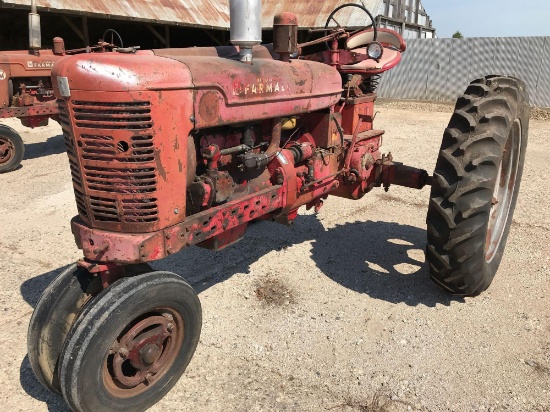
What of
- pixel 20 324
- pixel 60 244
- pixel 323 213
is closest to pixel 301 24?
pixel 323 213

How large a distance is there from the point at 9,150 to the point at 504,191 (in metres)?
6.80

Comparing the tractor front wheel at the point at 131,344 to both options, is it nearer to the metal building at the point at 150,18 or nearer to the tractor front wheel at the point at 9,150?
the tractor front wheel at the point at 9,150

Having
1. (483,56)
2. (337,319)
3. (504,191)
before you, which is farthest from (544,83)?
(337,319)

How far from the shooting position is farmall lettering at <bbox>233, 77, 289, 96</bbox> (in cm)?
267

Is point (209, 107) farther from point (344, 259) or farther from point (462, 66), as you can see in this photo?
point (462, 66)

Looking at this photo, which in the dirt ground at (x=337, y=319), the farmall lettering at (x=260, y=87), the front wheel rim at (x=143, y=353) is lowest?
the dirt ground at (x=337, y=319)

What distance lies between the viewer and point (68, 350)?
216 centimetres

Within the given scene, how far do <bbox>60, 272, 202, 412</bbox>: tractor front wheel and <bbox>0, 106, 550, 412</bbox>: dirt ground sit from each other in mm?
186

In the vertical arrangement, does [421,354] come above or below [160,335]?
below

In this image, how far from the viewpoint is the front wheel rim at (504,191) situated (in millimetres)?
3811

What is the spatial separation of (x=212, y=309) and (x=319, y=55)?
86.5 inches

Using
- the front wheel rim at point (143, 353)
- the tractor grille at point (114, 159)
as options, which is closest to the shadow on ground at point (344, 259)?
the front wheel rim at point (143, 353)

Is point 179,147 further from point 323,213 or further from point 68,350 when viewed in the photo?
point 323,213

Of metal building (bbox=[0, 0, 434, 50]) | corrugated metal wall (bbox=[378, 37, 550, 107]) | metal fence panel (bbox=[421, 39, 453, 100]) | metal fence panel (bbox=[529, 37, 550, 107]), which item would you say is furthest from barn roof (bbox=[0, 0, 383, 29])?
metal fence panel (bbox=[529, 37, 550, 107])
